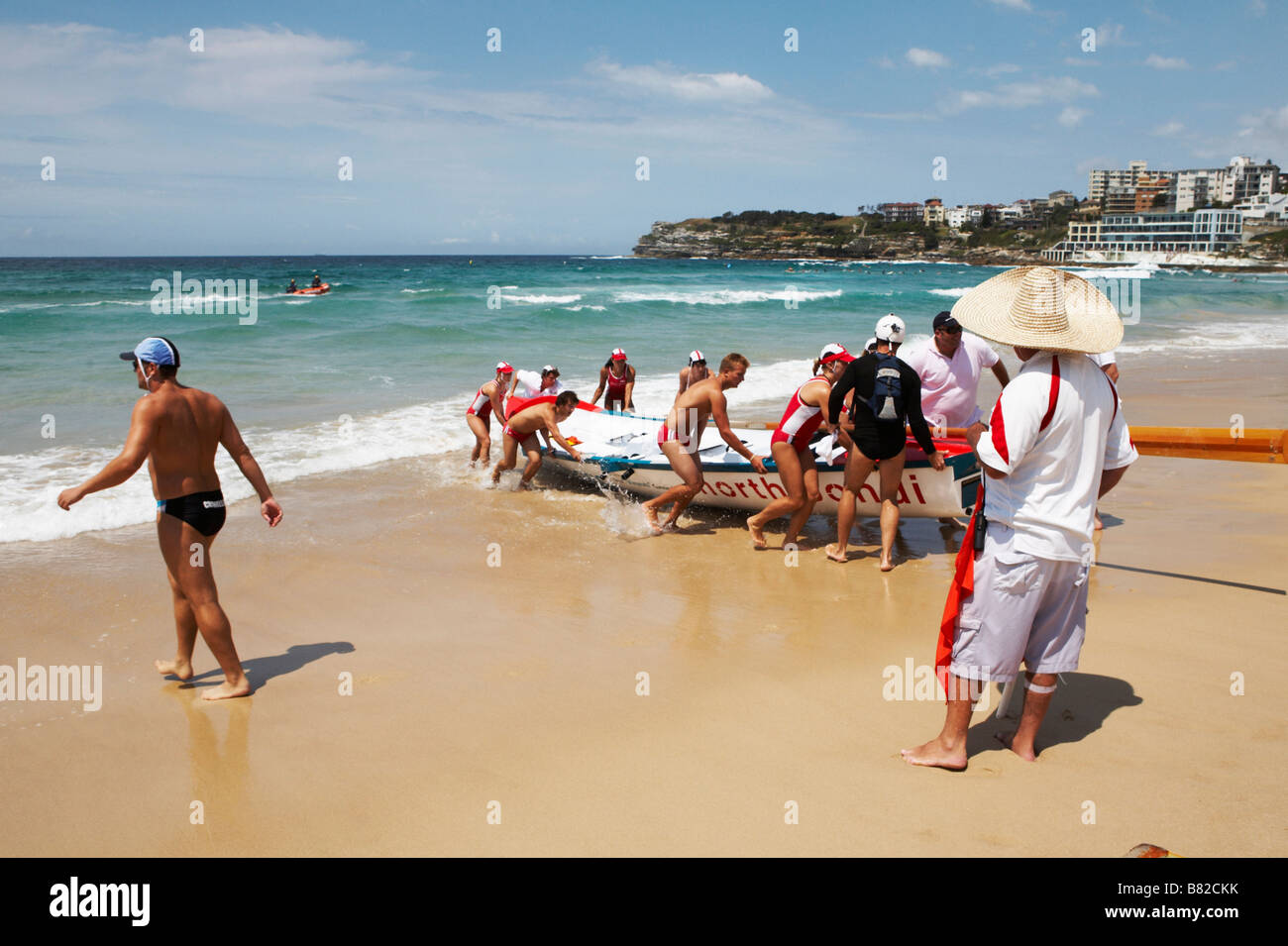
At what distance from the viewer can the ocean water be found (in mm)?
10844

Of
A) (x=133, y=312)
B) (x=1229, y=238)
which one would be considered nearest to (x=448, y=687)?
(x=133, y=312)

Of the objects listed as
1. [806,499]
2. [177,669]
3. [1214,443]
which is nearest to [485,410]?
[806,499]

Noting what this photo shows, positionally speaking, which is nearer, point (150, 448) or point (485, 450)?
point (150, 448)

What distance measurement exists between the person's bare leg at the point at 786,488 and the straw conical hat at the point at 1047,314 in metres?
3.66

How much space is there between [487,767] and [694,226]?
5845 inches

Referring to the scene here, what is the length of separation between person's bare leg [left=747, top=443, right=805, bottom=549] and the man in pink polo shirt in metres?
1.10

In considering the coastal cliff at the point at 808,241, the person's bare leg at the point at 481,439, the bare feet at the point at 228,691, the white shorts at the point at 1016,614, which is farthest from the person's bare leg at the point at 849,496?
the coastal cliff at the point at 808,241

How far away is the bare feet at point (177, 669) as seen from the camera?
4930 millimetres

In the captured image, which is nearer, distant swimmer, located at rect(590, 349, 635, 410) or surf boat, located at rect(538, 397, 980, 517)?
surf boat, located at rect(538, 397, 980, 517)

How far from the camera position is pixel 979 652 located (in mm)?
3645

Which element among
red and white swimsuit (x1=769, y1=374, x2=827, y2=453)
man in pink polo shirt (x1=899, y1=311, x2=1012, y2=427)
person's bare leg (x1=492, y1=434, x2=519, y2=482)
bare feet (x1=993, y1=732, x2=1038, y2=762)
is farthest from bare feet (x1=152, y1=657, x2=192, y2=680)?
man in pink polo shirt (x1=899, y1=311, x2=1012, y2=427)

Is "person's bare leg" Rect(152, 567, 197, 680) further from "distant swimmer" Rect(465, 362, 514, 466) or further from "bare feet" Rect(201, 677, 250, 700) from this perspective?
"distant swimmer" Rect(465, 362, 514, 466)
